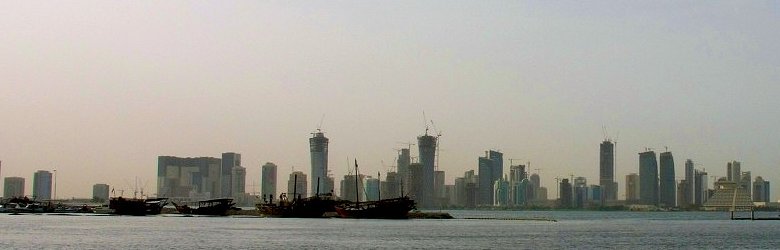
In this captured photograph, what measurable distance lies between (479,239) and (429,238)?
5969 millimetres

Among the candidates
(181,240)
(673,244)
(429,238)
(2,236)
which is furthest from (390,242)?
(2,236)

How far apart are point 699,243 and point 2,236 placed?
79.3 meters

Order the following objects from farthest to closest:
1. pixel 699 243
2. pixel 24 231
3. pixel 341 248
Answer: pixel 24 231, pixel 699 243, pixel 341 248

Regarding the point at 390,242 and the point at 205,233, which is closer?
the point at 390,242

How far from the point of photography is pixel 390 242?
12494cm

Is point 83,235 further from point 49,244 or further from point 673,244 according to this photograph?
point 673,244

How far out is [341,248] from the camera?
111875 millimetres

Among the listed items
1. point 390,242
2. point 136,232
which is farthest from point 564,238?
point 136,232

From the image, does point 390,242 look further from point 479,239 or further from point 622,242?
point 622,242

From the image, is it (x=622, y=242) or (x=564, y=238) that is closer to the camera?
(x=622, y=242)

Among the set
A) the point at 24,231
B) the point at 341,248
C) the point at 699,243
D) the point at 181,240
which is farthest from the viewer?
the point at 24,231

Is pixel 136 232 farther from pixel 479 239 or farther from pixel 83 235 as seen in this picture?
pixel 479 239

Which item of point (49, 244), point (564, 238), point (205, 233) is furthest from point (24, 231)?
point (564, 238)

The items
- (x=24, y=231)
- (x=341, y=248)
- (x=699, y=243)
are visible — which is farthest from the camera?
(x=24, y=231)
